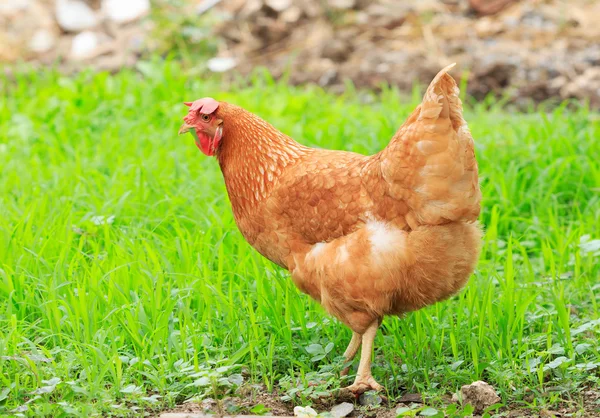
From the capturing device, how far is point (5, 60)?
29.1ft

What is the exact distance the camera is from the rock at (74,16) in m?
9.46

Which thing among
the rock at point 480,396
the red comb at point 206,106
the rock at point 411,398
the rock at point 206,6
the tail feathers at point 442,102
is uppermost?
the rock at point 206,6

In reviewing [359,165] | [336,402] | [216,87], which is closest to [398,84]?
[216,87]

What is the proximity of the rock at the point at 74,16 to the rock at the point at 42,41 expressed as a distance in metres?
0.23

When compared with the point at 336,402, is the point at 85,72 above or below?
above

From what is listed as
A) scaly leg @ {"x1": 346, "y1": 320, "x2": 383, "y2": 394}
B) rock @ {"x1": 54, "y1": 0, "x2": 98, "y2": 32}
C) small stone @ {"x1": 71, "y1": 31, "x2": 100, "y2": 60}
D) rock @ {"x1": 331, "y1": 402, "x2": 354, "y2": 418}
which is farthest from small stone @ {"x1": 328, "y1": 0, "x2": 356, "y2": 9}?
rock @ {"x1": 331, "y1": 402, "x2": 354, "y2": 418}

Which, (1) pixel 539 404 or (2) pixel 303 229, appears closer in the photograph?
(1) pixel 539 404

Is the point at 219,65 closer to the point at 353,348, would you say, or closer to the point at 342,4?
the point at 342,4

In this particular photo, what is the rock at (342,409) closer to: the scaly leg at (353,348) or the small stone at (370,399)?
the small stone at (370,399)

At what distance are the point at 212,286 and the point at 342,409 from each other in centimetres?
92

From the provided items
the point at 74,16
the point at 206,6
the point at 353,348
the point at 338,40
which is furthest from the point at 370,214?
the point at 74,16

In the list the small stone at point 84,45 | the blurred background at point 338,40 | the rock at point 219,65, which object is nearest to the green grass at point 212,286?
the blurred background at point 338,40

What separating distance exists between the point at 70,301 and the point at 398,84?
4654 mm

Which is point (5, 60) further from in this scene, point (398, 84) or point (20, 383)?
point (20, 383)
